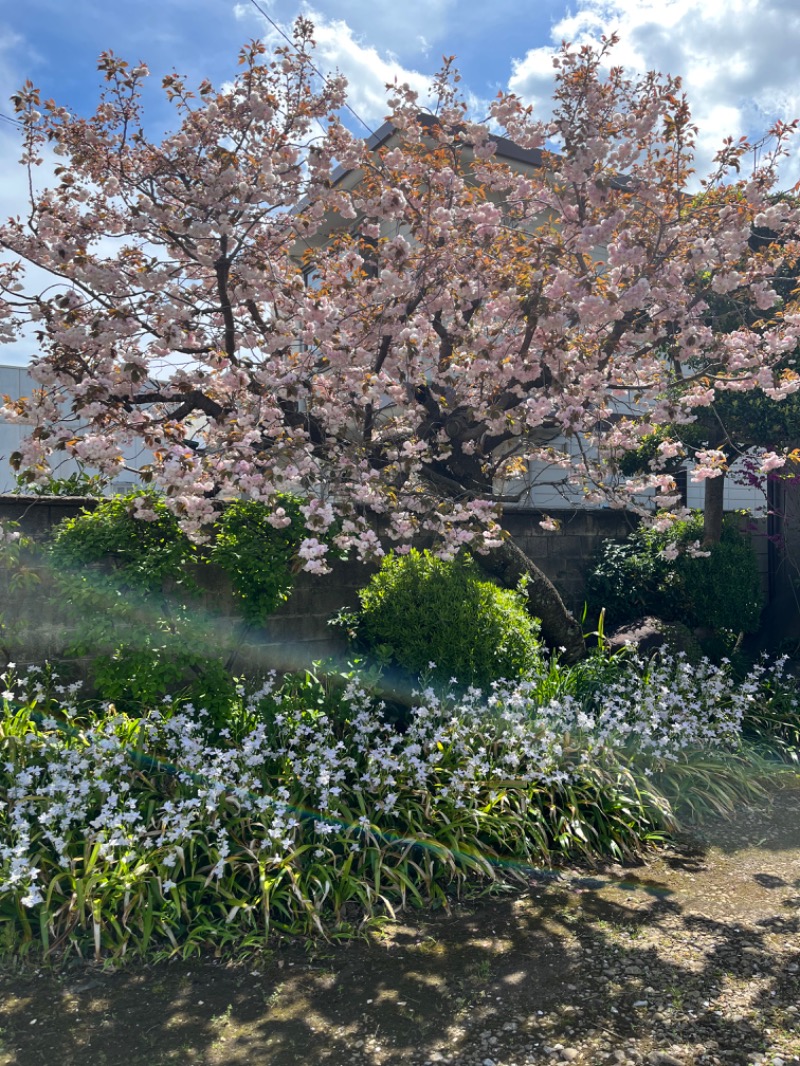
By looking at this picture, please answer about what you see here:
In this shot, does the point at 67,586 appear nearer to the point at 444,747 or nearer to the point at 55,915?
the point at 55,915

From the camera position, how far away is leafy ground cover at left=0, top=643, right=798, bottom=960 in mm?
3652

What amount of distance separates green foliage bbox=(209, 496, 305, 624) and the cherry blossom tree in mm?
214

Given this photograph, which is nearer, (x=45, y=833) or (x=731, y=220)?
(x=45, y=833)

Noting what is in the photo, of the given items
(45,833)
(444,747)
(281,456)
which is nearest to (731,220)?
(281,456)

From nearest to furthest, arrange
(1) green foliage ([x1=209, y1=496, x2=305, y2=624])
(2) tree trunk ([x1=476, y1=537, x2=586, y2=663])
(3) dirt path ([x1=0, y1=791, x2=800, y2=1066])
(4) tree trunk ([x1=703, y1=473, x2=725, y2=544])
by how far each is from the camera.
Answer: (3) dirt path ([x1=0, y1=791, x2=800, y2=1066]) → (1) green foliage ([x1=209, y1=496, x2=305, y2=624]) → (2) tree trunk ([x1=476, y1=537, x2=586, y2=663]) → (4) tree trunk ([x1=703, y1=473, x2=725, y2=544])

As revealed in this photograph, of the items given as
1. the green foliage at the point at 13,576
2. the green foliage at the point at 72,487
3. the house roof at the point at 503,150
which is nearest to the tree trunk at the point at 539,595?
the green foliage at the point at 72,487

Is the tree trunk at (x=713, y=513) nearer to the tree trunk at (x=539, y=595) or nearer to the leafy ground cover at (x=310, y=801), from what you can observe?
the tree trunk at (x=539, y=595)

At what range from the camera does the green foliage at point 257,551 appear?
5660 mm

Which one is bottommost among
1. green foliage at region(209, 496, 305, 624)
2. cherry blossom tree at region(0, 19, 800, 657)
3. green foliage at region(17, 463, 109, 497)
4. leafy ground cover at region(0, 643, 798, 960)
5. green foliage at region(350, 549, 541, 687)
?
leafy ground cover at region(0, 643, 798, 960)

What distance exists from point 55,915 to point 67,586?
7.02 feet

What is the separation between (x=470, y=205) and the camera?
6.04 meters

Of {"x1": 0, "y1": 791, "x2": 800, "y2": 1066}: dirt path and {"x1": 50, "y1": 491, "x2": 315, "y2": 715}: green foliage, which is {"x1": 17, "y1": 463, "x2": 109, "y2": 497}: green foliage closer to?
{"x1": 50, "y1": 491, "x2": 315, "y2": 715}: green foliage

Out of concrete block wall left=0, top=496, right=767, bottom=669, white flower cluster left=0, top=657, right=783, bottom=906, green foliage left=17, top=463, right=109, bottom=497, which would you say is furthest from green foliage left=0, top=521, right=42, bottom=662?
green foliage left=17, top=463, right=109, bottom=497

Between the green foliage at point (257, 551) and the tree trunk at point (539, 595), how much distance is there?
1846mm
